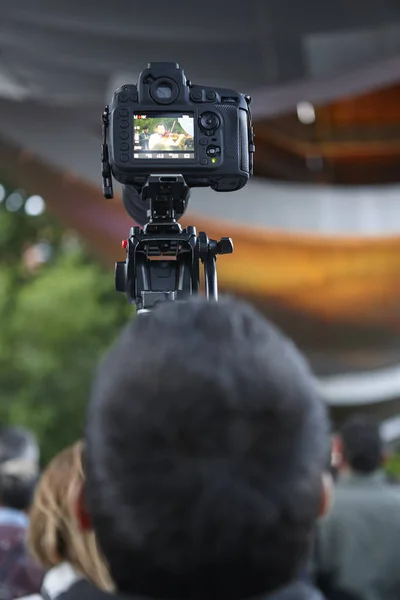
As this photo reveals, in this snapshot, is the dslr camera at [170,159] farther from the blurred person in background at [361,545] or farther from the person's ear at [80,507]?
the blurred person in background at [361,545]

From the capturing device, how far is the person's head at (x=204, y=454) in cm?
93

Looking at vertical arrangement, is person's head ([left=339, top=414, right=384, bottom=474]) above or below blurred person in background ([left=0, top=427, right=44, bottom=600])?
above

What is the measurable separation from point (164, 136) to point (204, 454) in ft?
4.98

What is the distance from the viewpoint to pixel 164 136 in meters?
2.34

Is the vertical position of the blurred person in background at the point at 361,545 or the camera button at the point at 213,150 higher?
the camera button at the point at 213,150

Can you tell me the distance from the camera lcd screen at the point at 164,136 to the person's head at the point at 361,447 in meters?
1.89

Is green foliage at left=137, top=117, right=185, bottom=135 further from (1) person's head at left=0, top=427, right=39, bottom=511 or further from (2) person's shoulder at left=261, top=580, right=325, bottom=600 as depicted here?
(1) person's head at left=0, top=427, right=39, bottom=511

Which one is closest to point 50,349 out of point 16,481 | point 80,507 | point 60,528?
point 16,481

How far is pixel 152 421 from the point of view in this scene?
0.92 metres

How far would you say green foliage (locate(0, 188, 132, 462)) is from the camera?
14094mm

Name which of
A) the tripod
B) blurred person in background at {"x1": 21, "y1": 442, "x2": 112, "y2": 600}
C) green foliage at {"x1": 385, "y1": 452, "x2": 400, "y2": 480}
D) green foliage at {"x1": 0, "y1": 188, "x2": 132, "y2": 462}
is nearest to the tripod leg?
the tripod

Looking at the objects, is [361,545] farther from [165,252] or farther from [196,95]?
[196,95]

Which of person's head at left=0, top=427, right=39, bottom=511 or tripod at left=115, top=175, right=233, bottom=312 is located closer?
tripod at left=115, top=175, right=233, bottom=312

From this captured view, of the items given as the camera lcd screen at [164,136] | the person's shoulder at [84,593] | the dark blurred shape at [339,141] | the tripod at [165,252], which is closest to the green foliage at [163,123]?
the camera lcd screen at [164,136]
